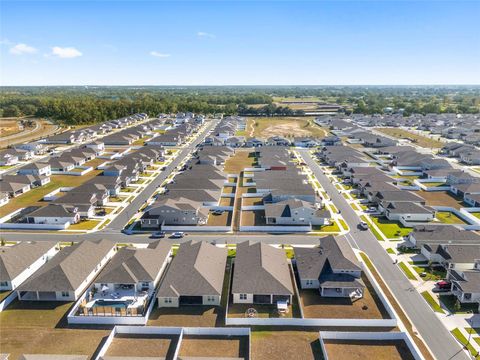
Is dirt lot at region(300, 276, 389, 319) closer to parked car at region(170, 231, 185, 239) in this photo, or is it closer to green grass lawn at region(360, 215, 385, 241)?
green grass lawn at region(360, 215, 385, 241)

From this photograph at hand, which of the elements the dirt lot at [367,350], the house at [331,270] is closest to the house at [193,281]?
the house at [331,270]

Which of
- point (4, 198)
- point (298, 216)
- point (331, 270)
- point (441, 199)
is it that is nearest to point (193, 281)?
point (331, 270)

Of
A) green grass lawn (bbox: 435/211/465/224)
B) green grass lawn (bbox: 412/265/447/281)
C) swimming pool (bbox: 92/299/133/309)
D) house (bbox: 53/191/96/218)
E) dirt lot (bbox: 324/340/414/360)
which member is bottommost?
dirt lot (bbox: 324/340/414/360)

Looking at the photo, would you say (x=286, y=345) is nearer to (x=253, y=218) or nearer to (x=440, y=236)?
(x=253, y=218)

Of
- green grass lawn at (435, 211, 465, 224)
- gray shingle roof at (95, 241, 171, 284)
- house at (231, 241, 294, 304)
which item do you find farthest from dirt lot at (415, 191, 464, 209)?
gray shingle roof at (95, 241, 171, 284)

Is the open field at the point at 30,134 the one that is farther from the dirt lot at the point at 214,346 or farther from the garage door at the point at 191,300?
the dirt lot at the point at 214,346

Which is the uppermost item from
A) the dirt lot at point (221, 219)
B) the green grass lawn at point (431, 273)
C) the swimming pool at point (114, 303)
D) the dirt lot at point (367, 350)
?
the dirt lot at point (221, 219)

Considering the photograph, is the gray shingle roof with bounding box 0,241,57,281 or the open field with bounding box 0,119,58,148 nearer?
the gray shingle roof with bounding box 0,241,57,281
